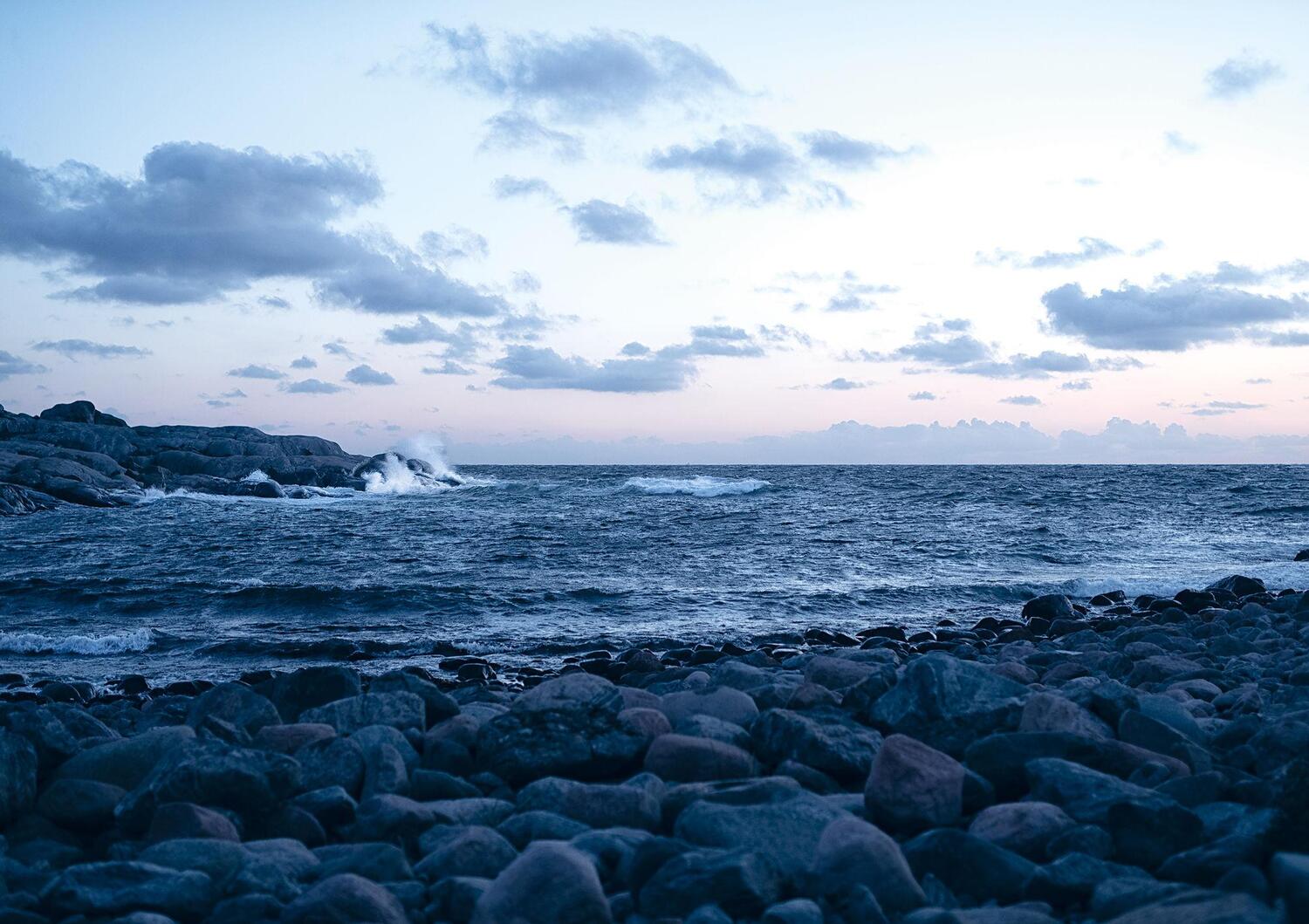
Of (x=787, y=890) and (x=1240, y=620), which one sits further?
(x=1240, y=620)

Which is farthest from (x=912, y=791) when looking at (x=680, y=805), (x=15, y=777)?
(x=15, y=777)

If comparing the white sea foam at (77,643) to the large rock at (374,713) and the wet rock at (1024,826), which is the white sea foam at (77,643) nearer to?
the large rock at (374,713)

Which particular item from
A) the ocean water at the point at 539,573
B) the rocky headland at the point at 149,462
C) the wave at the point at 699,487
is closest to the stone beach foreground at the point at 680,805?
the ocean water at the point at 539,573

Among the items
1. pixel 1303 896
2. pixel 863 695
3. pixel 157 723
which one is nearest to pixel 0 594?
pixel 157 723

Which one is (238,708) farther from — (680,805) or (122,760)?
(680,805)

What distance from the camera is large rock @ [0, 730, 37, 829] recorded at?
4.08m

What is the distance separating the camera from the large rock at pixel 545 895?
2.77 metres

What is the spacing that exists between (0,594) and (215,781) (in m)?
14.6

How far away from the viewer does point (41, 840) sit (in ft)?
13.1

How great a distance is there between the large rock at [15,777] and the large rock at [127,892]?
4.16 ft

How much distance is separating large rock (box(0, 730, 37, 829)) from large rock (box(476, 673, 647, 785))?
1.86 m

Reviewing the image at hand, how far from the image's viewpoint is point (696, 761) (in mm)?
4199

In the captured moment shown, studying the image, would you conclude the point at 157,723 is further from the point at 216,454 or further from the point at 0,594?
the point at 216,454

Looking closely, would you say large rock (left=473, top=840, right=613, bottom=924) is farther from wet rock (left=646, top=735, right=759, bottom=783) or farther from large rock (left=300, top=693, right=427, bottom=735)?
large rock (left=300, top=693, right=427, bottom=735)
